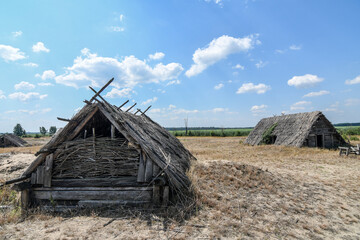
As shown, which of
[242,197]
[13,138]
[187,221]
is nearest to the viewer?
[187,221]

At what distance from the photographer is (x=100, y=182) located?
538 cm

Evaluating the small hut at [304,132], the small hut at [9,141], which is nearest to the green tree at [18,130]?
the small hut at [9,141]

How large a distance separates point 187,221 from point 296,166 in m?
9.26

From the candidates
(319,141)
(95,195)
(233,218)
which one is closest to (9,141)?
(95,195)

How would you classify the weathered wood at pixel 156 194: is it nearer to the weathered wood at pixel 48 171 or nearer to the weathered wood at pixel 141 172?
the weathered wood at pixel 141 172

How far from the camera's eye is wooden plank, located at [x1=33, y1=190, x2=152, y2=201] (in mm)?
5223

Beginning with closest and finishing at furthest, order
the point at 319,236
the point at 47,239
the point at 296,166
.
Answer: the point at 47,239 < the point at 319,236 < the point at 296,166

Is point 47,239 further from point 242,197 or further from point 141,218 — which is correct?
point 242,197

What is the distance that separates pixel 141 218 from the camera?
4590 mm

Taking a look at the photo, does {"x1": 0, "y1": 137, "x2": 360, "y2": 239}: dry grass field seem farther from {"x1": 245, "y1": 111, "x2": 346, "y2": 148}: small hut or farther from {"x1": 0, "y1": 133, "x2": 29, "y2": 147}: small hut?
{"x1": 0, "y1": 133, "x2": 29, "y2": 147}: small hut

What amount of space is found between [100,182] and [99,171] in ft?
1.03

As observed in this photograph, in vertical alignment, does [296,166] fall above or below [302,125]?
below

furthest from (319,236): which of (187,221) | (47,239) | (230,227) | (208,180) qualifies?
(47,239)

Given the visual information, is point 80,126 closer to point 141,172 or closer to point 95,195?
point 95,195
